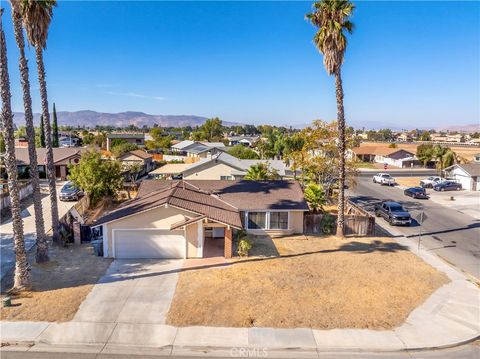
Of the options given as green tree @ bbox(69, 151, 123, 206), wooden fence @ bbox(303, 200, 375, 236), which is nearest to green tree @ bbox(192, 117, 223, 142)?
green tree @ bbox(69, 151, 123, 206)

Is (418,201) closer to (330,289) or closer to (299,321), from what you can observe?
(330,289)

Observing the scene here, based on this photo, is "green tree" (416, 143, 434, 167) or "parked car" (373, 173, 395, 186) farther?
"green tree" (416, 143, 434, 167)

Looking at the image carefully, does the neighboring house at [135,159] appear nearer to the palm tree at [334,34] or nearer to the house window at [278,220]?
the house window at [278,220]

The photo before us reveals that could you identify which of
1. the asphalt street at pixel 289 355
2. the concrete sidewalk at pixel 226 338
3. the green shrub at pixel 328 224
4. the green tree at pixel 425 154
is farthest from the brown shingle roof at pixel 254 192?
the green tree at pixel 425 154

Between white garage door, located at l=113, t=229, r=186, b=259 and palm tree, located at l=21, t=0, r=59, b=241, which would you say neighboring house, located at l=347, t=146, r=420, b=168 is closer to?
white garage door, located at l=113, t=229, r=186, b=259

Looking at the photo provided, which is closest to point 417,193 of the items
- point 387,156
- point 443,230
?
point 443,230

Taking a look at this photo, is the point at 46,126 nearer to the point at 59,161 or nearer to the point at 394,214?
the point at 394,214

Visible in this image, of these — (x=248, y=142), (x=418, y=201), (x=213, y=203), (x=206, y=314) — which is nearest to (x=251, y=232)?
(x=213, y=203)
